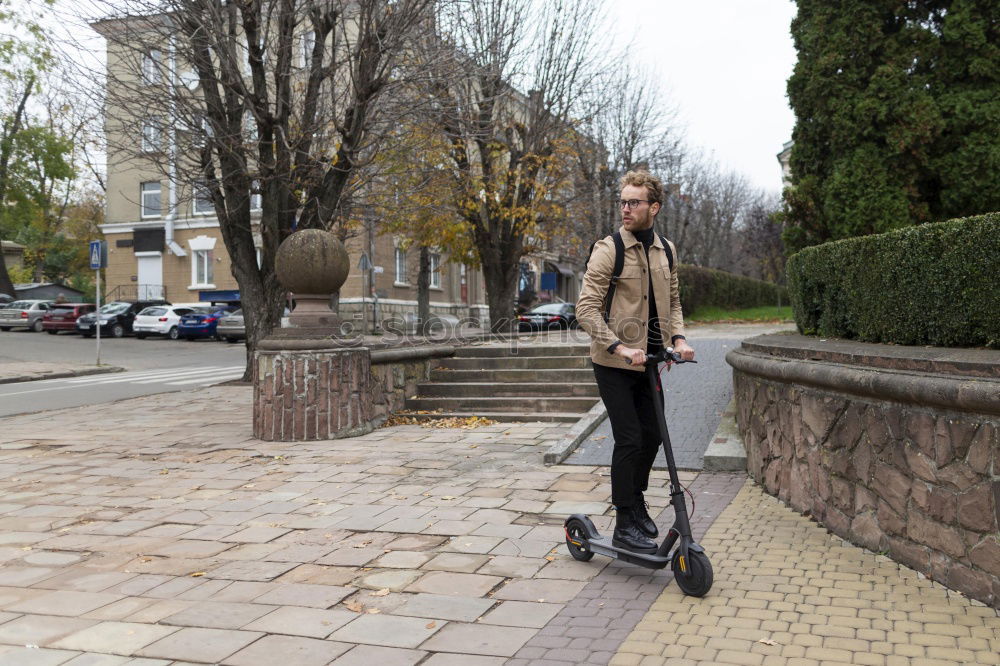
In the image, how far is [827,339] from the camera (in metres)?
6.72

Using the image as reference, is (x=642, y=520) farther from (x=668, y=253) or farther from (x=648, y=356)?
(x=668, y=253)

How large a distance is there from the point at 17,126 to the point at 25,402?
3201 cm

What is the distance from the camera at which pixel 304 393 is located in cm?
924

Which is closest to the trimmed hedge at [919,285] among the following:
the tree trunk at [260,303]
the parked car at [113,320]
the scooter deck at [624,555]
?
the scooter deck at [624,555]

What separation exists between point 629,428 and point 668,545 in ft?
2.02

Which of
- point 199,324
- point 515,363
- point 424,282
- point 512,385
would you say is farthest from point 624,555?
point 199,324

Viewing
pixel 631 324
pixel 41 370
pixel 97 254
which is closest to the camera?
pixel 631 324

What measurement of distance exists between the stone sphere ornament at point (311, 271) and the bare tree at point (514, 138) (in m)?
9.90

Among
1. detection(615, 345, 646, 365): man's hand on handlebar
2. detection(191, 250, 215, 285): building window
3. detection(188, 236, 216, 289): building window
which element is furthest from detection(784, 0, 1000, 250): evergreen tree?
detection(191, 250, 215, 285): building window

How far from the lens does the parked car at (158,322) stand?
32.0 meters

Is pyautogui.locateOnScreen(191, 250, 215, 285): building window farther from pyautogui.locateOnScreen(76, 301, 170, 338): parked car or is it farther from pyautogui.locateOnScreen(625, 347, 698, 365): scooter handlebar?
pyautogui.locateOnScreen(625, 347, 698, 365): scooter handlebar

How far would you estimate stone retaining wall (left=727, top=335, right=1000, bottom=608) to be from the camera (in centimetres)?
375

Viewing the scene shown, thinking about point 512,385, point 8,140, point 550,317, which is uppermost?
point 8,140

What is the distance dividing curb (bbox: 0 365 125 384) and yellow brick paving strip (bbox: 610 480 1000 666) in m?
17.7
